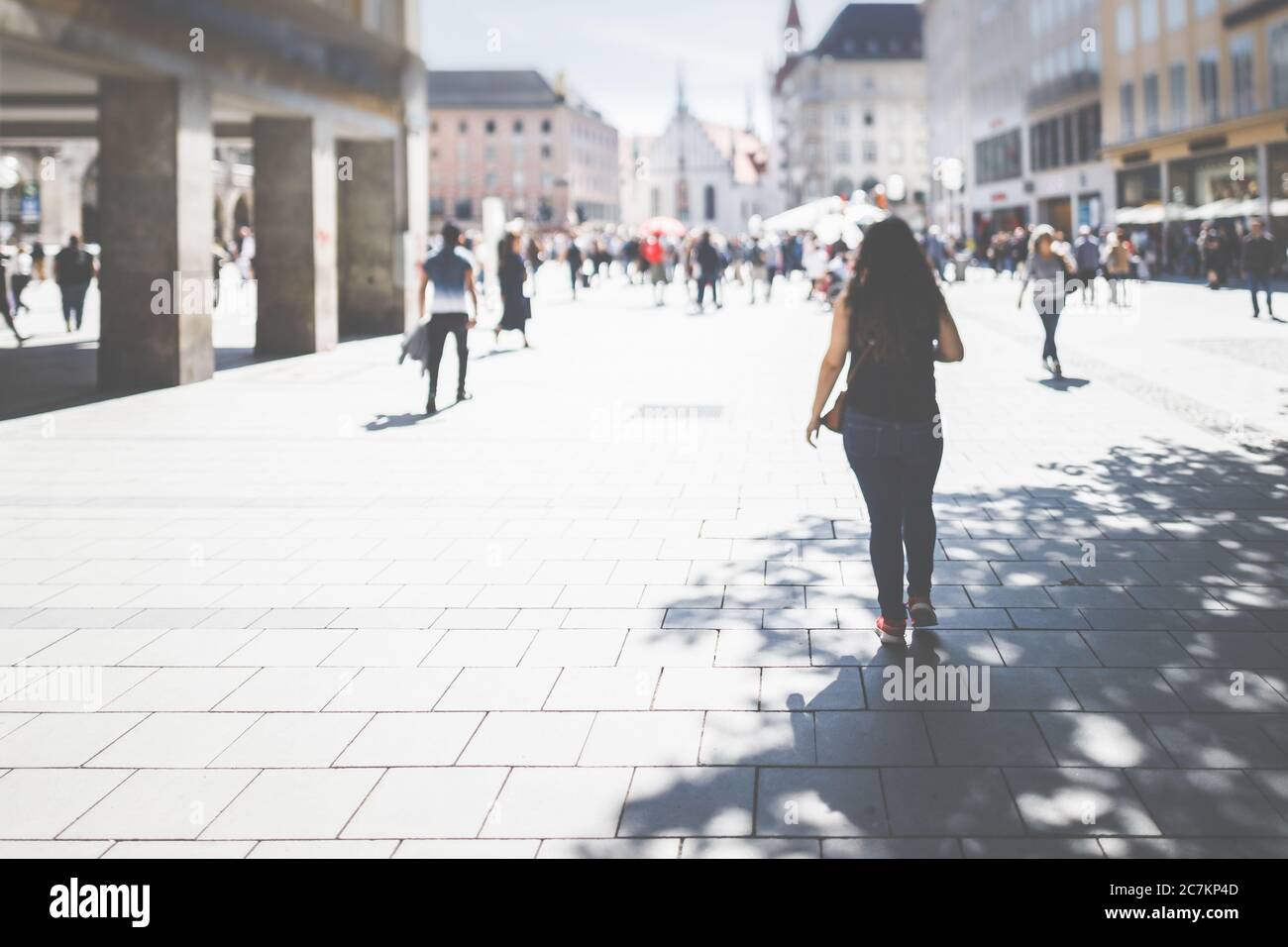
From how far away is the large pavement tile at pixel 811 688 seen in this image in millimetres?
4914

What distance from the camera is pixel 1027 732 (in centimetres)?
459

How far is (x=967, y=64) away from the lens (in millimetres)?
71562

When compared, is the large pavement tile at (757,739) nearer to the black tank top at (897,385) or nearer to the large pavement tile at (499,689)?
the large pavement tile at (499,689)

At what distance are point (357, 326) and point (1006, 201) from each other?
47667 mm

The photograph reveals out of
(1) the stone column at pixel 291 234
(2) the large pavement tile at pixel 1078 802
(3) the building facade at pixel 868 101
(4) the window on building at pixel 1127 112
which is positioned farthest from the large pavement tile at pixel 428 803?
(3) the building facade at pixel 868 101

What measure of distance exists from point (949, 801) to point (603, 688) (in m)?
1.56

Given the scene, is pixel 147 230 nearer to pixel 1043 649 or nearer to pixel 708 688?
pixel 708 688

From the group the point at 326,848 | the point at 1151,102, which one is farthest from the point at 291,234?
the point at 1151,102

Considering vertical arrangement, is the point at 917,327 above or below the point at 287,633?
above

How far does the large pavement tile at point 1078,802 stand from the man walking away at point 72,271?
2293 cm

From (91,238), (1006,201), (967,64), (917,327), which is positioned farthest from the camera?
(967,64)

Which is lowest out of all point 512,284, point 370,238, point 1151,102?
point 512,284

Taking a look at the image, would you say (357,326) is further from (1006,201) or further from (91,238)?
(1006,201)
